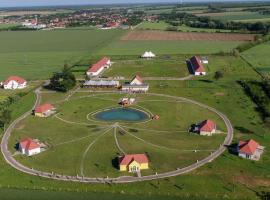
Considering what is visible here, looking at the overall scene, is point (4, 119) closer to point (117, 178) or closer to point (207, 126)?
point (117, 178)

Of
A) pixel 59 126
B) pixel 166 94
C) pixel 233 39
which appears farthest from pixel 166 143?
pixel 233 39

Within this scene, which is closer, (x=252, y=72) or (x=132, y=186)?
(x=132, y=186)

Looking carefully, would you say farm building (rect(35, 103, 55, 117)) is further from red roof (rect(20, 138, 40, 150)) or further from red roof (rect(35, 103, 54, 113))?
red roof (rect(20, 138, 40, 150))

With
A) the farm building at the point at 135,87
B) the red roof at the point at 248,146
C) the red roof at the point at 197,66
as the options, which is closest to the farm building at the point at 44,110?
the farm building at the point at 135,87

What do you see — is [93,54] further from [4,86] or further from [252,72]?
[252,72]

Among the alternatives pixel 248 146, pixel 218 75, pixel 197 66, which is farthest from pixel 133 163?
pixel 197 66

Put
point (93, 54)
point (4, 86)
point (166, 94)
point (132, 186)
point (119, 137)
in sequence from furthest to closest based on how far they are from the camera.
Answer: point (93, 54) → point (4, 86) → point (166, 94) → point (119, 137) → point (132, 186)
